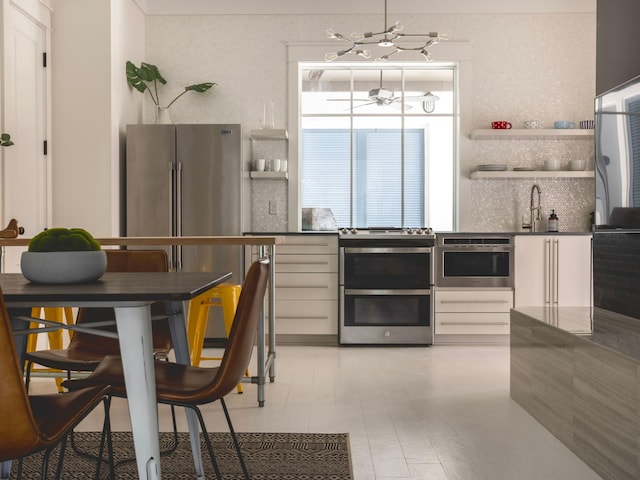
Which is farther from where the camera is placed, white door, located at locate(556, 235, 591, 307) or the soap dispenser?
the soap dispenser

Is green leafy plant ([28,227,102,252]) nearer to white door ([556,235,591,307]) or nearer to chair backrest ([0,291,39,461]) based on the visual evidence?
chair backrest ([0,291,39,461])

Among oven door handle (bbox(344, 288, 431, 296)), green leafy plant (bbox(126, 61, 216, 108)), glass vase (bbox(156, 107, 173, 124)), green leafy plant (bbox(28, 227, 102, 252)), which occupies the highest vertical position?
green leafy plant (bbox(126, 61, 216, 108))

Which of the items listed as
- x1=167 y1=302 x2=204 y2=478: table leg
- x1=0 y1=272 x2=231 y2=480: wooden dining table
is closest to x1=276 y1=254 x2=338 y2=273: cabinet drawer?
x1=167 y1=302 x2=204 y2=478: table leg

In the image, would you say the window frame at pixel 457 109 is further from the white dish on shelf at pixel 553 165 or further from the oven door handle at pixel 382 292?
the oven door handle at pixel 382 292

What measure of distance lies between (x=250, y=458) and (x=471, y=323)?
10.8 feet

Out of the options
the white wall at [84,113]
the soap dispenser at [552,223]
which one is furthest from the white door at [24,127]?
the soap dispenser at [552,223]

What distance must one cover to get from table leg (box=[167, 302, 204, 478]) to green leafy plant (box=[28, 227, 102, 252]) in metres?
0.40

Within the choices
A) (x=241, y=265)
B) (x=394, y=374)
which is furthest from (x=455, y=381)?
(x=241, y=265)

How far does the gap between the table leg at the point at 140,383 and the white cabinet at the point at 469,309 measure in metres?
4.15

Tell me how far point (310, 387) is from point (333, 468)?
Result: 142 cm

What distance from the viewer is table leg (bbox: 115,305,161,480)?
1.60 meters

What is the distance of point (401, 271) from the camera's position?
18.1 feet

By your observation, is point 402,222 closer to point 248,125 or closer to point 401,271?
point 401,271

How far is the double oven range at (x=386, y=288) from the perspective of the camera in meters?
5.47
